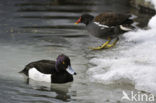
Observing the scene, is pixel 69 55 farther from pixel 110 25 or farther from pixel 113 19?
pixel 113 19

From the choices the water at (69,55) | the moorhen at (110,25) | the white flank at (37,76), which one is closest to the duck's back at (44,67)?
the white flank at (37,76)

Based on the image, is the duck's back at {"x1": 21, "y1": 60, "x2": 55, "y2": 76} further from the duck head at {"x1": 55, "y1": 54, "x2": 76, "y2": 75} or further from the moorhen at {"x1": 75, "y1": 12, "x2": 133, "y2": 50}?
the moorhen at {"x1": 75, "y1": 12, "x2": 133, "y2": 50}

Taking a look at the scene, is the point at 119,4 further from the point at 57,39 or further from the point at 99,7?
the point at 57,39

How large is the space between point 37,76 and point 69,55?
184 cm

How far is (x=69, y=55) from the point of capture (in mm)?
8805

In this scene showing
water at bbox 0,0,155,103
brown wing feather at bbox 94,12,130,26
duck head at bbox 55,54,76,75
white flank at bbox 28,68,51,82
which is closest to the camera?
water at bbox 0,0,155,103

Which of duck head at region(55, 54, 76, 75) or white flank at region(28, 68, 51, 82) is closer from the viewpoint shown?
duck head at region(55, 54, 76, 75)

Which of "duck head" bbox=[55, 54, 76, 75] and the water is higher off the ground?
"duck head" bbox=[55, 54, 76, 75]

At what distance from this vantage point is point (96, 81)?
23.2 ft

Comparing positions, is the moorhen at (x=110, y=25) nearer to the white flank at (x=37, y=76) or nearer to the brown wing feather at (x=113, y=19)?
the brown wing feather at (x=113, y=19)

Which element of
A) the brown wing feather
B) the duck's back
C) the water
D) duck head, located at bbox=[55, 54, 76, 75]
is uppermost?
the brown wing feather

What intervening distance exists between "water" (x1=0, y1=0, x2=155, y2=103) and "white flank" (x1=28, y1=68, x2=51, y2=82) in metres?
0.11

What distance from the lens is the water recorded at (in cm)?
641

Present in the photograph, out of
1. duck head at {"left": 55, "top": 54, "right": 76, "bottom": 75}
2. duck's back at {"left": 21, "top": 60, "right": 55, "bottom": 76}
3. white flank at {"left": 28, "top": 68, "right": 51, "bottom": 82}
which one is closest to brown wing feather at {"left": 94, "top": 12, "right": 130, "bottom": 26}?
duck's back at {"left": 21, "top": 60, "right": 55, "bottom": 76}
